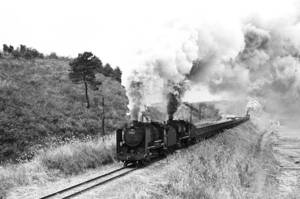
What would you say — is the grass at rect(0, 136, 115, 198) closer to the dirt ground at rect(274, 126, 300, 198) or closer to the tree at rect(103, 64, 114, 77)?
the dirt ground at rect(274, 126, 300, 198)

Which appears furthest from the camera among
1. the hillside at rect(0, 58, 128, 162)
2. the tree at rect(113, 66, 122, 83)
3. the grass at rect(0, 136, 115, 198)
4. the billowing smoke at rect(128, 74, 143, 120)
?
the tree at rect(113, 66, 122, 83)

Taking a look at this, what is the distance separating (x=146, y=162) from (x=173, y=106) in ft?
22.0

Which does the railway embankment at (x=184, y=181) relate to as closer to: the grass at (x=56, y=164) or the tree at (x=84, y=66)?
the grass at (x=56, y=164)

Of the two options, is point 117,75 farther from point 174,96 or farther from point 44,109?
point 174,96

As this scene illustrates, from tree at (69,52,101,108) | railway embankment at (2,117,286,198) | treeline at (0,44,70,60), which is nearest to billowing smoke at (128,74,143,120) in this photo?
railway embankment at (2,117,286,198)

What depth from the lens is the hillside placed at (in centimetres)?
2627

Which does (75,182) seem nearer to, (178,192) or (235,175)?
(178,192)

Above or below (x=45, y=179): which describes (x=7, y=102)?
above

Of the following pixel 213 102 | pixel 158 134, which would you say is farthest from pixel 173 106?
pixel 213 102

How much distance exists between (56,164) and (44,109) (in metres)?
21.2

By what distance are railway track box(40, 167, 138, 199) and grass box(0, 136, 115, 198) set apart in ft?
4.71

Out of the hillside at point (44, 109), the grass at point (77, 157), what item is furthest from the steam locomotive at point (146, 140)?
the hillside at point (44, 109)

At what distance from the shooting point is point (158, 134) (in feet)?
55.2

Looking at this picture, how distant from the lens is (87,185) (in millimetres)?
11234
